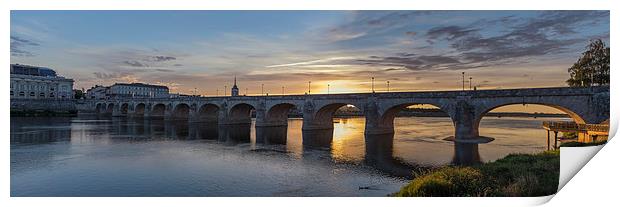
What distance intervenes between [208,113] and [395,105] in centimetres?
4724

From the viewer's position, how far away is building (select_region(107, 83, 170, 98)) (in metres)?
168

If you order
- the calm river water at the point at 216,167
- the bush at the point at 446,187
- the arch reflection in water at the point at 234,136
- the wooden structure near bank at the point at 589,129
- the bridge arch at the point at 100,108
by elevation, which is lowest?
the calm river water at the point at 216,167

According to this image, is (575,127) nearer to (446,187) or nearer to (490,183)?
(490,183)

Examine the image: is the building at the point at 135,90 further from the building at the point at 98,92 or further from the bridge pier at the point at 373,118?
the bridge pier at the point at 373,118

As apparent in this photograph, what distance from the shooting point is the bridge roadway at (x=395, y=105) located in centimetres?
3250

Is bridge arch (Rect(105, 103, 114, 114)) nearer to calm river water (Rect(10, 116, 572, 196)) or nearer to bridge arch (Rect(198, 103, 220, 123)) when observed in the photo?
bridge arch (Rect(198, 103, 220, 123))

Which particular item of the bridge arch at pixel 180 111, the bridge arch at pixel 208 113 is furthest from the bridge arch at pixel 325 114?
the bridge arch at pixel 180 111

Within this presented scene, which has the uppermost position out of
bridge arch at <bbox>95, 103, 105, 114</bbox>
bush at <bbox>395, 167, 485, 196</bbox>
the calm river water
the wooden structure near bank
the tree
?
the tree

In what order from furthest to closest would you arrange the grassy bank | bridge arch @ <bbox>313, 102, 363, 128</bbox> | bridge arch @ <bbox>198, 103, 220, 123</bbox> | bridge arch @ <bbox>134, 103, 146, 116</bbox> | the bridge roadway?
bridge arch @ <bbox>134, 103, 146, 116</bbox>
bridge arch @ <bbox>198, 103, 220, 123</bbox>
bridge arch @ <bbox>313, 102, 363, 128</bbox>
the bridge roadway
the grassy bank

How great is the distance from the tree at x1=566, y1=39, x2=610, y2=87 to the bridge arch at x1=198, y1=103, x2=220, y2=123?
57.7 metres

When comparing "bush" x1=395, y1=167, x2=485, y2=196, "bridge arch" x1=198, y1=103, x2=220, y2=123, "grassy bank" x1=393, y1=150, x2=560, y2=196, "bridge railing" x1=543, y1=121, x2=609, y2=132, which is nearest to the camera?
"grassy bank" x1=393, y1=150, x2=560, y2=196

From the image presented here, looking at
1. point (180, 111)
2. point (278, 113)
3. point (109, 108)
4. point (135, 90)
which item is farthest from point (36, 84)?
point (278, 113)

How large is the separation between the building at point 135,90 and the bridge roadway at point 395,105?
317 ft

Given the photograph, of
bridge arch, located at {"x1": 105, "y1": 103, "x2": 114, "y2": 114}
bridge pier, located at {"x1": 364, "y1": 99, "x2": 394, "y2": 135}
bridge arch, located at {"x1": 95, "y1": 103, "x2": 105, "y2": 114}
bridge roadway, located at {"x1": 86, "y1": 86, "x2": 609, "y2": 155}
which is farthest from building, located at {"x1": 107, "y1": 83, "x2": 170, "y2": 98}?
bridge pier, located at {"x1": 364, "y1": 99, "x2": 394, "y2": 135}
